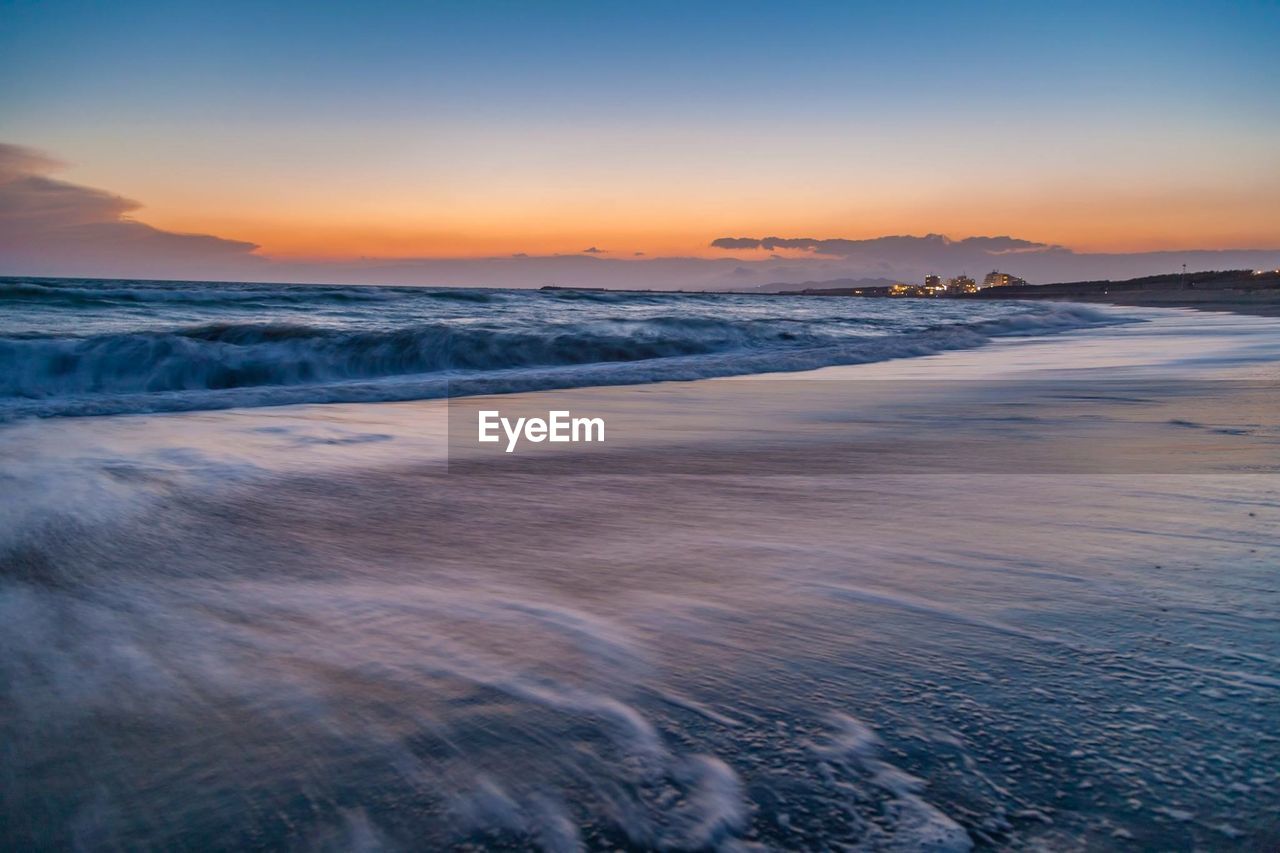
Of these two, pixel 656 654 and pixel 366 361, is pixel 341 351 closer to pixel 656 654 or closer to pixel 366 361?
pixel 366 361

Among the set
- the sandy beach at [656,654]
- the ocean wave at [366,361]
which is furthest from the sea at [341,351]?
the sandy beach at [656,654]

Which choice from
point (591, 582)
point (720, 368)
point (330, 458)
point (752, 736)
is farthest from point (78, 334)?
point (752, 736)

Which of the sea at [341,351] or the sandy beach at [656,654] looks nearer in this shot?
the sandy beach at [656,654]

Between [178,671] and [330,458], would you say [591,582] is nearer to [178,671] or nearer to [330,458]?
[178,671]

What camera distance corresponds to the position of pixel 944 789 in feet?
3.80

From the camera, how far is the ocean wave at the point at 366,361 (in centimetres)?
757

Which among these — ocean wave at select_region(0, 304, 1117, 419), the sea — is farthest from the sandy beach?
the sea

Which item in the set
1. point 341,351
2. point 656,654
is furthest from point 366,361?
point 656,654

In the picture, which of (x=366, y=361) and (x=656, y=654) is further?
(x=366, y=361)

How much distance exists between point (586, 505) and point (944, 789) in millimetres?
2018

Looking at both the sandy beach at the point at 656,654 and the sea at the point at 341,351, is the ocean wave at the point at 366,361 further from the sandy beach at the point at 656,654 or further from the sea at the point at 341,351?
the sandy beach at the point at 656,654

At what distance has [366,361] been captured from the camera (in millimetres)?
10906

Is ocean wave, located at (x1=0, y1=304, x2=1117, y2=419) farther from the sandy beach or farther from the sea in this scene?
the sandy beach

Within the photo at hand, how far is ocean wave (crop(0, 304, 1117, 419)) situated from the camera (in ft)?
24.8
